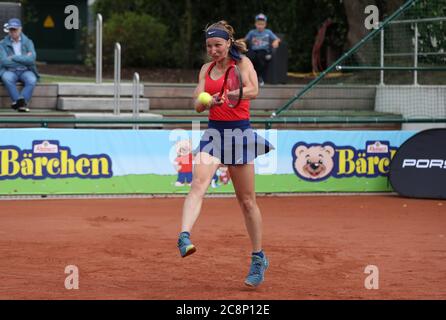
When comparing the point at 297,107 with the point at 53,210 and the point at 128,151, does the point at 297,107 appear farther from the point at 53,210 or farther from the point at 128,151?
the point at 53,210

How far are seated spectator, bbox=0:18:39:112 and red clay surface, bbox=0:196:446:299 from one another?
11.2 ft

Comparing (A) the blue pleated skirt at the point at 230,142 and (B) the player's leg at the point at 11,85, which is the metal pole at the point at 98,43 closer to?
(B) the player's leg at the point at 11,85

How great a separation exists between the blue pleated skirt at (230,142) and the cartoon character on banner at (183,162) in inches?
264

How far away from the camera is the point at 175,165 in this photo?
1509 centimetres

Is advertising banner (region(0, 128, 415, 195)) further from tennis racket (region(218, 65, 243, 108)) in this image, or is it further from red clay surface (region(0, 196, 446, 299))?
tennis racket (region(218, 65, 243, 108))

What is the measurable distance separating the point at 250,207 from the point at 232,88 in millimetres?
998

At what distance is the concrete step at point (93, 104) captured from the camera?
60.5 ft

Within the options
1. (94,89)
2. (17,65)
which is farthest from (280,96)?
(17,65)

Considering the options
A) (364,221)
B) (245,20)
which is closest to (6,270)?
(364,221)

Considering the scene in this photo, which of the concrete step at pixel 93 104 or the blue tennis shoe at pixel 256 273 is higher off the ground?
the concrete step at pixel 93 104

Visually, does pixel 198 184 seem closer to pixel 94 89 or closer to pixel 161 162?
pixel 161 162

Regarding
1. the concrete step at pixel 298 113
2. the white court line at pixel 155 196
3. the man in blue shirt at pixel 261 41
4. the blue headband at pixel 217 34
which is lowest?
the white court line at pixel 155 196

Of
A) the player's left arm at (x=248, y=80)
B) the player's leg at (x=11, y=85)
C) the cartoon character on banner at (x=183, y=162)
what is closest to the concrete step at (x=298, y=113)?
the player's leg at (x=11, y=85)

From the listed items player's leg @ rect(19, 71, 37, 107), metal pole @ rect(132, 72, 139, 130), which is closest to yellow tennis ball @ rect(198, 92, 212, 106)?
metal pole @ rect(132, 72, 139, 130)
